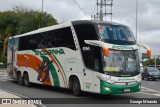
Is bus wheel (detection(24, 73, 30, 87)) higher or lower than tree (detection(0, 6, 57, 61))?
lower

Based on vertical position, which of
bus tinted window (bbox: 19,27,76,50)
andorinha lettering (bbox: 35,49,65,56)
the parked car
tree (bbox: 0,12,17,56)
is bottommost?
the parked car

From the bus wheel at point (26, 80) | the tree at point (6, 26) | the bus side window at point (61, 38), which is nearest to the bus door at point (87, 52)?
the bus side window at point (61, 38)

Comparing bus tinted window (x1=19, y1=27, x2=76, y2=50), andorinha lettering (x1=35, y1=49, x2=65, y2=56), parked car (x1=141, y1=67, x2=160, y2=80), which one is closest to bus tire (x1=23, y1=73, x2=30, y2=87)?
bus tinted window (x1=19, y1=27, x2=76, y2=50)

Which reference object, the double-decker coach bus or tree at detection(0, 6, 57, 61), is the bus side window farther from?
tree at detection(0, 6, 57, 61)

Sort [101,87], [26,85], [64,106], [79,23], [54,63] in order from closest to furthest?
[64,106], [101,87], [79,23], [54,63], [26,85]

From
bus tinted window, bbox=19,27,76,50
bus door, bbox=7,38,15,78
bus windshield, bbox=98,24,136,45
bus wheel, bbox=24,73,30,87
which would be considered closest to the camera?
bus windshield, bbox=98,24,136,45

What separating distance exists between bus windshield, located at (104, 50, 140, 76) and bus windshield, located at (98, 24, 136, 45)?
Result: 1.82 ft

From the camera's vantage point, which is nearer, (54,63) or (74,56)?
(74,56)

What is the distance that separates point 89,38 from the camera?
17672mm

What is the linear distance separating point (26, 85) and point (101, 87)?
9.69 m

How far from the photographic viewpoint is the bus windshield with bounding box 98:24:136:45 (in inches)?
681

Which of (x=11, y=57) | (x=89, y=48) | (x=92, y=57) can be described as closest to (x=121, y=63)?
(x=92, y=57)

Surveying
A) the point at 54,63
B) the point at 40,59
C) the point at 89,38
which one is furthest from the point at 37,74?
the point at 89,38

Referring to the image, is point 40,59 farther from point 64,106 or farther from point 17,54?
point 64,106
